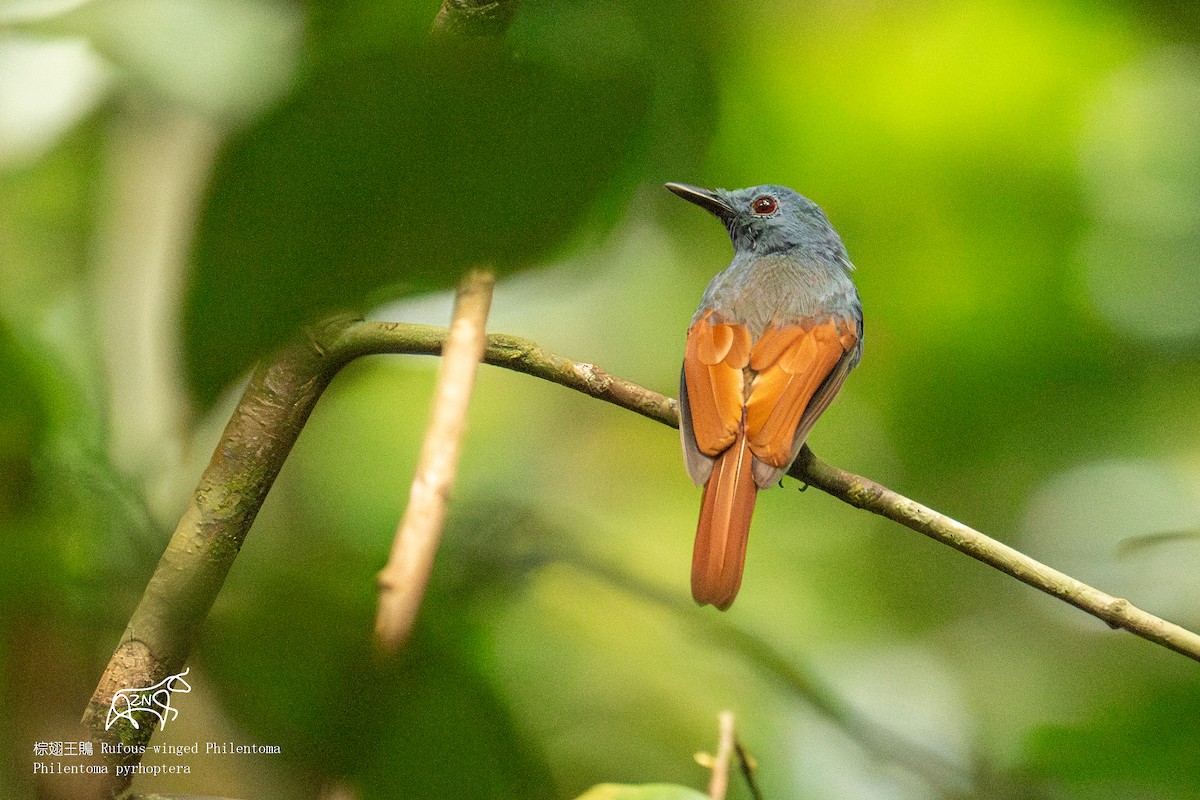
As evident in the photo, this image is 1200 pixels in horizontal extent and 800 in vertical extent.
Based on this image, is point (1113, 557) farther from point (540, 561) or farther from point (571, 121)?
point (571, 121)

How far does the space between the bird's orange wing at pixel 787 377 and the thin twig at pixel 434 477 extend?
4.06ft

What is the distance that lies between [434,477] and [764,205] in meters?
2.01

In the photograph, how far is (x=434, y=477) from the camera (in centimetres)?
45

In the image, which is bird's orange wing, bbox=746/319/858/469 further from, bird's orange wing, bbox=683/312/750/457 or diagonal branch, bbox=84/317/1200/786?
diagonal branch, bbox=84/317/1200/786

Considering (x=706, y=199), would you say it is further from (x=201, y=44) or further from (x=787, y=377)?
(x=201, y=44)

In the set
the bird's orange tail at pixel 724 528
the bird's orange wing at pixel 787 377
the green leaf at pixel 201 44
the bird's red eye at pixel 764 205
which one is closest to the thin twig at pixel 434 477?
the green leaf at pixel 201 44

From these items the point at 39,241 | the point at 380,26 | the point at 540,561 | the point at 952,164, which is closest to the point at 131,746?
the point at 39,241

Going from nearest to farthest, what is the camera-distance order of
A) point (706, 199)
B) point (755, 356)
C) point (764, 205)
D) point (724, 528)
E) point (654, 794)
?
point (654, 794), point (724, 528), point (755, 356), point (706, 199), point (764, 205)

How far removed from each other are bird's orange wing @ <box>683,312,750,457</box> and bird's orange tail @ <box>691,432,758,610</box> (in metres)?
0.04

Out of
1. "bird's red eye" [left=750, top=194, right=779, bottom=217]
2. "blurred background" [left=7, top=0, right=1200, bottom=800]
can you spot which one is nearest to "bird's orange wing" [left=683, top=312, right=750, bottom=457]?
"blurred background" [left=7, top=0, right=1200, bottom=800]

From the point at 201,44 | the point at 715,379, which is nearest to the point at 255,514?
the point at 201,44

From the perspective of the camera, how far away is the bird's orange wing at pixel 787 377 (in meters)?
1.75

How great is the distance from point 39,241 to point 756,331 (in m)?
1.39

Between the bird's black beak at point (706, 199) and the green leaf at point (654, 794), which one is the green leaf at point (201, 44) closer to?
the green leaf at point (654, 794)
